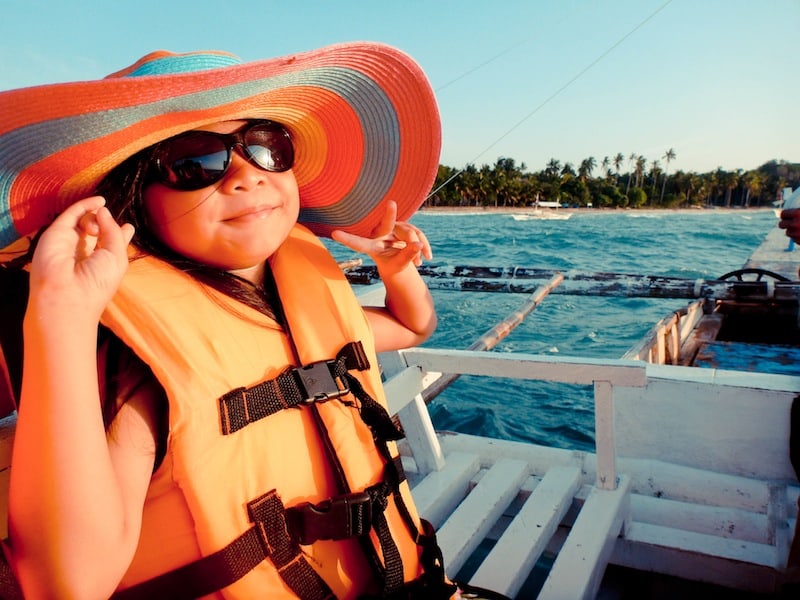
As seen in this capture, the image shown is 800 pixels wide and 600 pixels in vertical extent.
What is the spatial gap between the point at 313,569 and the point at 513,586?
38.3 inches

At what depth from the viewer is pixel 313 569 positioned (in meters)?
1.23

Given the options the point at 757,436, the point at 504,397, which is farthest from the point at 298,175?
the point at 504,397

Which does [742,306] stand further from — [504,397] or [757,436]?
[757,436]

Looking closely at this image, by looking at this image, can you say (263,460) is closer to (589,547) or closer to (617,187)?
(589,547)

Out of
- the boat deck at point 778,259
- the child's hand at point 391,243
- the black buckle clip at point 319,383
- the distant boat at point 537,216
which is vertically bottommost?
the distant boat at point 537,216

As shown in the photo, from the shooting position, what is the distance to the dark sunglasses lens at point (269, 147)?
4.31 ft

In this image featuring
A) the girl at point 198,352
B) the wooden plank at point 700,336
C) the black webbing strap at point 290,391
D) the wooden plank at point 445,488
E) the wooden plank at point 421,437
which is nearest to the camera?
the girl at point 198,352

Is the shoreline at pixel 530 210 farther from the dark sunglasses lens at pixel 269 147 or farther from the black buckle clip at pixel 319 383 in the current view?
the black buckle clip at pixel 319 383

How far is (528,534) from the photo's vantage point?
220 cm

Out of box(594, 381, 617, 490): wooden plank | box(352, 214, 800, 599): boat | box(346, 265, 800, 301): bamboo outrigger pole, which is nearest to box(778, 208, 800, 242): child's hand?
box(352, 214, 800, 599): boat

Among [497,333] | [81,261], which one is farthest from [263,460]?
[497,333]

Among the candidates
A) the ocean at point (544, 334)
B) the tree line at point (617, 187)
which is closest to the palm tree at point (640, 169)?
the tree line at point (617, 187)

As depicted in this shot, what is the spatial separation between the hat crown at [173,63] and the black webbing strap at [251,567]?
89 centimetres

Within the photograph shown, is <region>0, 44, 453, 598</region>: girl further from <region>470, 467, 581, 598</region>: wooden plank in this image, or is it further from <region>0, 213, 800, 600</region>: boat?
<region>0, 213, 800, 600</region>: boat
